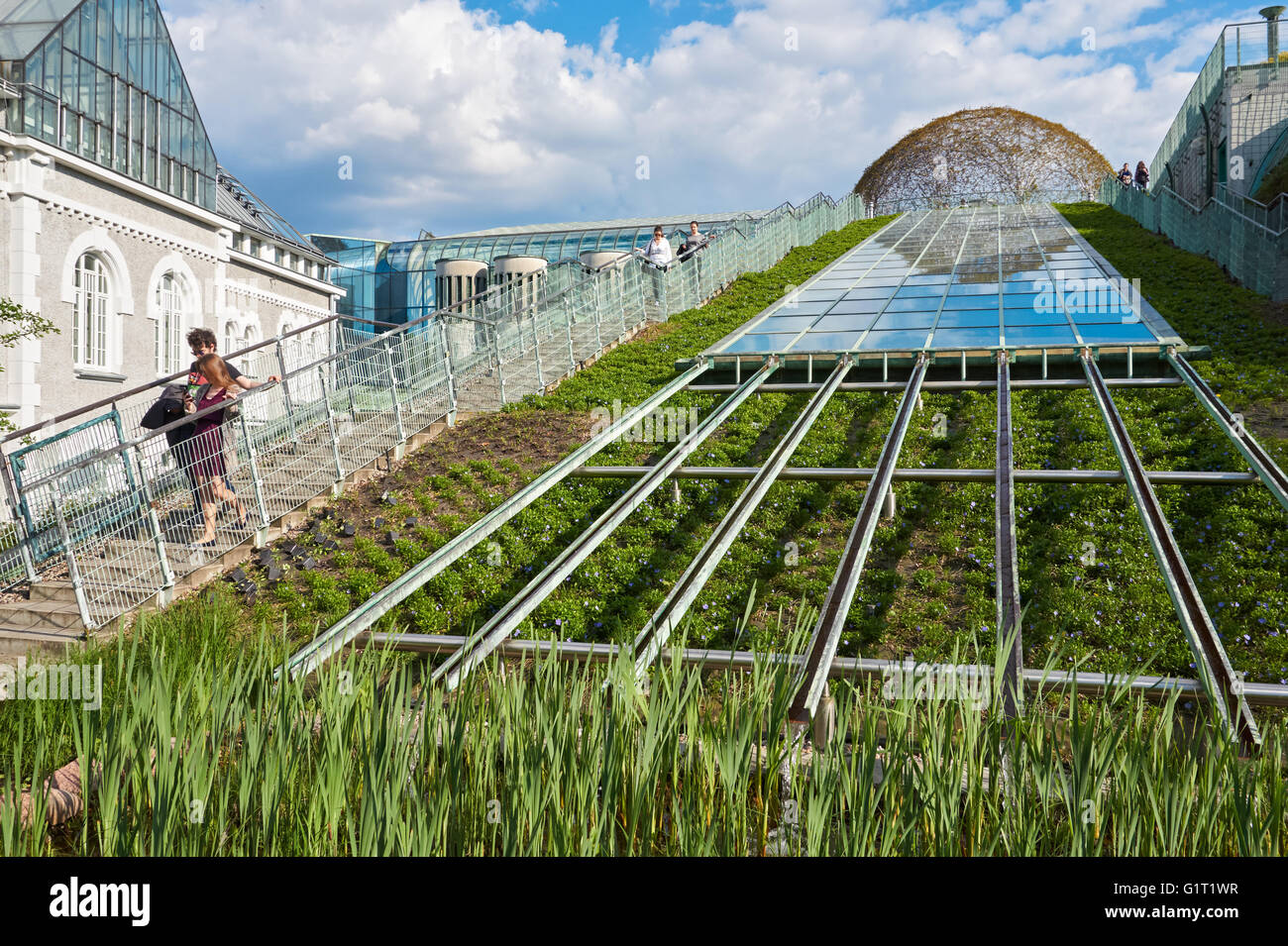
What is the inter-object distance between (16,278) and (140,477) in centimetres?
1104

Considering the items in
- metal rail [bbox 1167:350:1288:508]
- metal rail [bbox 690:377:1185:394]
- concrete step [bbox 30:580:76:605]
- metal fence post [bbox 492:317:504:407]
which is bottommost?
concrete step [bbox 30:580:76:605]

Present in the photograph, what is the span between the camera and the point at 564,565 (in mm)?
5945

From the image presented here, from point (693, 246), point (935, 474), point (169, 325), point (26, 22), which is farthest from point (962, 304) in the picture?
point (26, 22)

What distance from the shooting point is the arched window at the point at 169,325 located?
19609mm

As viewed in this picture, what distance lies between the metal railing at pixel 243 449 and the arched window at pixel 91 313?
13.2 ft

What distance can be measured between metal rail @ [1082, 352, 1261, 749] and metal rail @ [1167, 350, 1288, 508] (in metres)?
0.82

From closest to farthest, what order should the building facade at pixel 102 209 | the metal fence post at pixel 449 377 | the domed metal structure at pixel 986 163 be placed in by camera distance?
the metal fence post at pixel 449 377 → the building facade at pixel 102 209 → the domed metal structure at pixel 986 163

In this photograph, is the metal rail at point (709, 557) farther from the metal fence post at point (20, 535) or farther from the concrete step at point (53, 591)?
the metal fence post at point (20, 535)

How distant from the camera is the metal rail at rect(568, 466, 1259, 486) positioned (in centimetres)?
703

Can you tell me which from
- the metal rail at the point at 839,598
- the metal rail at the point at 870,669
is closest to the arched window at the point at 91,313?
the metal rail at the point at 870,669

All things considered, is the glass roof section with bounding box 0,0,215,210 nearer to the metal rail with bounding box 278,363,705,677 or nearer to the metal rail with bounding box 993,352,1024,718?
the metal rail with bounding box 278,363,705,677

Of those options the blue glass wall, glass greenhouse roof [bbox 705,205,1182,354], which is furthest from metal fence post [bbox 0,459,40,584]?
the blue glass wall

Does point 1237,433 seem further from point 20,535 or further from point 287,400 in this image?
point 20,535
